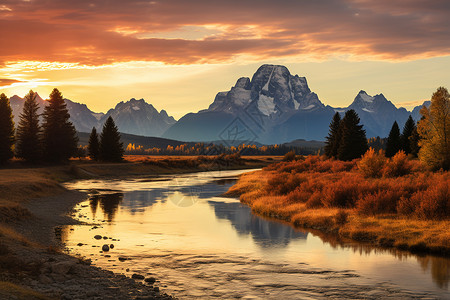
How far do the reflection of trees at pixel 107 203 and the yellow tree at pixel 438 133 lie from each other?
40290 mm

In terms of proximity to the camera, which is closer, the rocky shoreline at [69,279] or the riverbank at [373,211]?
the rocky shoreline at [69,279]

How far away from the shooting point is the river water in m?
17.7

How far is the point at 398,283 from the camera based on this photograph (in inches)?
730

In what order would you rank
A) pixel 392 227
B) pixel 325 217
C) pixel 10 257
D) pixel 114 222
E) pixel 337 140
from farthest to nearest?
pixel 337 140, pixel 114 222, pixel 325 217, pixel 392 227, pixel 10 257

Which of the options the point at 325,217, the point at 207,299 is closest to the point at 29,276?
the point at 207,299

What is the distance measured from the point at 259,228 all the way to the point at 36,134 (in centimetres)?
8043

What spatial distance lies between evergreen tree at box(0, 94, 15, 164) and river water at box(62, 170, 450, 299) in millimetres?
61025

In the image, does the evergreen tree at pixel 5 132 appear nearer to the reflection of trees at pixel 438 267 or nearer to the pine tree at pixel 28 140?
the pine tree at pixel 28 140

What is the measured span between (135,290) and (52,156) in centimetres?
9194

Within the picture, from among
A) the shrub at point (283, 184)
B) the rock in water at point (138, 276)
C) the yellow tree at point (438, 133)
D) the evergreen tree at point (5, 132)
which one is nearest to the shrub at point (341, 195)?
the shrub at point (283, 184)

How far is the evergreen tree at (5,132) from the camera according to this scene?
88.7 m

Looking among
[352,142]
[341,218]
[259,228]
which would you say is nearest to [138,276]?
[259,228]

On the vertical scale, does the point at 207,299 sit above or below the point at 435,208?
below

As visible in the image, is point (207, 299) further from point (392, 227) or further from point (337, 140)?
point (337, 140)
